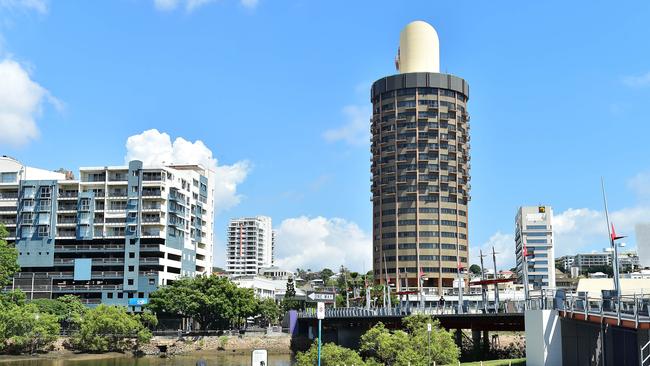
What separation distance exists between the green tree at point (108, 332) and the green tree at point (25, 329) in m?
4.88

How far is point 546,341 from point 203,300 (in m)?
101

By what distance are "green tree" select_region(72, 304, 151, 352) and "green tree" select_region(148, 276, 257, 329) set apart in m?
10.6

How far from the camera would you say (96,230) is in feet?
543

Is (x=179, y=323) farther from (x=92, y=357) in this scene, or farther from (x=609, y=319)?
(x=609, y=319)

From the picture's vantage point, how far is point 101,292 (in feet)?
529

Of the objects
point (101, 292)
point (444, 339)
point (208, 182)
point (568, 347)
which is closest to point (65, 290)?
point (101, 292)

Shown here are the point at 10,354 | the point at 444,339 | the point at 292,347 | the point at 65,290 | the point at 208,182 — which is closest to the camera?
the point at 444,339

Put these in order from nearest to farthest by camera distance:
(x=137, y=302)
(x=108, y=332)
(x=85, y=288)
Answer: (x=108, y=332), (x=137, y=302), (x=85, y=288)

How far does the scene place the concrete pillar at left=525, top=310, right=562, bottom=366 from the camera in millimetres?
52906

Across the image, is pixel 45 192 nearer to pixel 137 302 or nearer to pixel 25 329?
pixel 137 302

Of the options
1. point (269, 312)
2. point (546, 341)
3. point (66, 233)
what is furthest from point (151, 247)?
point (546, 341)

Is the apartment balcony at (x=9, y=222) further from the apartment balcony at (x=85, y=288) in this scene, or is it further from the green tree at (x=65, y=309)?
the green tree at (x=65, y=309)

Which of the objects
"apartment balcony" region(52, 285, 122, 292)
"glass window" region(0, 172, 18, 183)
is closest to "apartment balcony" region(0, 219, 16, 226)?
"glass window" region(0, 172, 18, 183)

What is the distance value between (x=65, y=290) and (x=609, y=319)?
137 m
